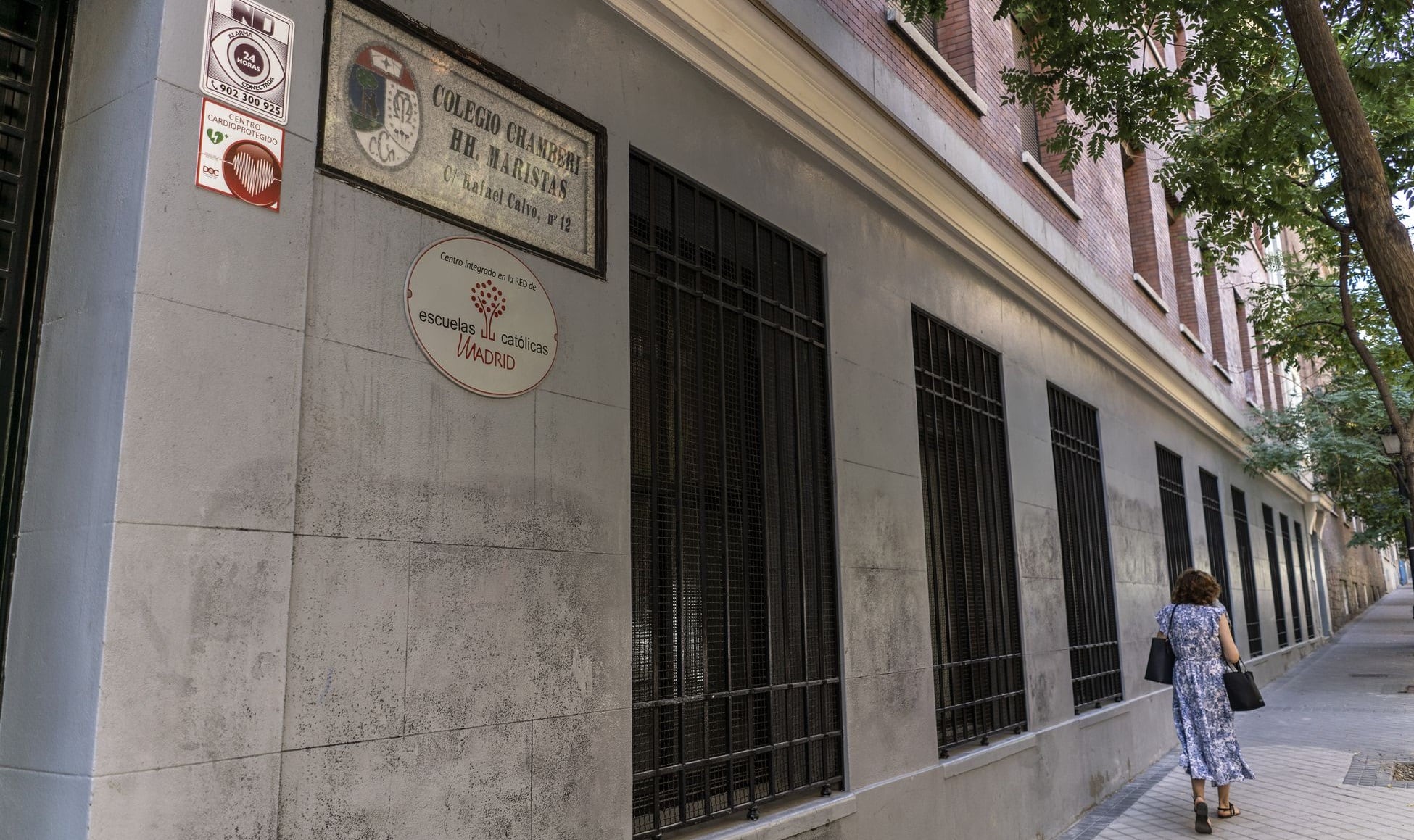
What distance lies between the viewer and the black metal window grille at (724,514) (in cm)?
483

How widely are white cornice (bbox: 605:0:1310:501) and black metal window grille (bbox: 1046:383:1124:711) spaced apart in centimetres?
101

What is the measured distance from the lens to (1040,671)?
348 inches

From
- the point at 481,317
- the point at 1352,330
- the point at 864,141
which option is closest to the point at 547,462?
the point at 481,317

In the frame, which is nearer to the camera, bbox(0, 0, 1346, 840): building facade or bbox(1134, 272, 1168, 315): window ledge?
bbox(0, 0, 1346, 840): building facade

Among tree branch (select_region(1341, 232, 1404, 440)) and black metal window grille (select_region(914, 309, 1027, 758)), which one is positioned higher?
tree branch (select_region(1341, 232, 1404, 440))

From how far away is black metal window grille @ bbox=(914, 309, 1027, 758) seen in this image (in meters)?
7.47

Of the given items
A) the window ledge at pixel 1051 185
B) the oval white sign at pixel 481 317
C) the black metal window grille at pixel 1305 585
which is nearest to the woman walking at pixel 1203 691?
the window ledge at pixel 1051 185

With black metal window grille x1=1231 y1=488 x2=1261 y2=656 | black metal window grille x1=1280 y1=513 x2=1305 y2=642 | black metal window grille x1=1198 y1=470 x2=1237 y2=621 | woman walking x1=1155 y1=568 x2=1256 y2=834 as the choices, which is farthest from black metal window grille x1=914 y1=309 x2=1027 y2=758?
black metal window grille x1=1280 y1=513 x2=1305 y2=642

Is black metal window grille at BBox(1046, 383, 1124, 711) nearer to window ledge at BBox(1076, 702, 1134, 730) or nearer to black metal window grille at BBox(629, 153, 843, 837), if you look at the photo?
window ledge at BBox(1076, 702, 1134, 730)

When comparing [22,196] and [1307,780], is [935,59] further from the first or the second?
[1307,780]

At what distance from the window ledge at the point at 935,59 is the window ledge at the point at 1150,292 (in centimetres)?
542

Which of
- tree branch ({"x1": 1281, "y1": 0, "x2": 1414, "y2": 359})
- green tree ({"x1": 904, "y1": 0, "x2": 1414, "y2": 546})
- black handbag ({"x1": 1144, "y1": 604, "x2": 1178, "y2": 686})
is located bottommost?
black handbag ({"x1": 1144, "y1": 604, "x2": 1178, "y2": 686})

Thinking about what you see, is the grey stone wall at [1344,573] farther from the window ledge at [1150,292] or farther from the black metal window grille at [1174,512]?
the window ledge at [1150,292]

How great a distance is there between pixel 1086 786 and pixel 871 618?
175 inches
